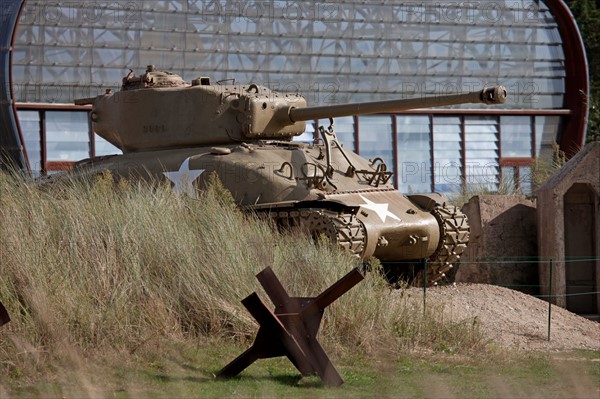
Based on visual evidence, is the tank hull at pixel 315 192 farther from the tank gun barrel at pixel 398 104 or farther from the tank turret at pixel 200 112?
the tank gun barrel at pixel 398 104

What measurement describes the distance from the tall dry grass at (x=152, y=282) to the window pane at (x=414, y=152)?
49.3 ft

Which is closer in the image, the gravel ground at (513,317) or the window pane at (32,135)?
the gravel ground at (513,317)

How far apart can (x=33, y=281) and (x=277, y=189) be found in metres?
4.96

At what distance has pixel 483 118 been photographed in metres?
29.0

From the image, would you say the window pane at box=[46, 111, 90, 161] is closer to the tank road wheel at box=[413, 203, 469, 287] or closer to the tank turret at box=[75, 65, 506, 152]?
the tank turret at box=[75, 65, 506, 152]

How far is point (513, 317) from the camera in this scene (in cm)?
1371

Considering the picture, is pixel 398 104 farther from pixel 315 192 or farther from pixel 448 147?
pixel 448 147

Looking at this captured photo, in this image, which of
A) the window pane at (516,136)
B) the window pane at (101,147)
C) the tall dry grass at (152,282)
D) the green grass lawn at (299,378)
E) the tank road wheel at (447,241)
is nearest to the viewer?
the green grass lawn at (299,378)

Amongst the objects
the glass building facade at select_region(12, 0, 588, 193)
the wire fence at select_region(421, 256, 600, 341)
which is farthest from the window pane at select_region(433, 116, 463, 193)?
the wire fence at select_region(421, 256, 600, 341)

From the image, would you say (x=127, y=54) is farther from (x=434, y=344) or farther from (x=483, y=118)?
(x=434, y=344)

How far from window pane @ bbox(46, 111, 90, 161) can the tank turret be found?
811 centimetres

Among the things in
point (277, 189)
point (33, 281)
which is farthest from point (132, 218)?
point (277, 189)

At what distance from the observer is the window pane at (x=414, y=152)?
2761 centimetres

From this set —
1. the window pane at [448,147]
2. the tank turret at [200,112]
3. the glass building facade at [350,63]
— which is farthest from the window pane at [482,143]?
the tank turret at [200,112]
